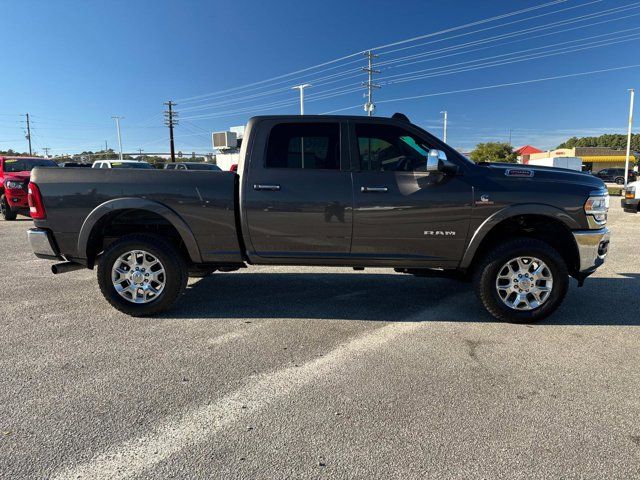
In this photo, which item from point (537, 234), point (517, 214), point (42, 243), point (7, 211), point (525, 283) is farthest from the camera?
point (7, 211)

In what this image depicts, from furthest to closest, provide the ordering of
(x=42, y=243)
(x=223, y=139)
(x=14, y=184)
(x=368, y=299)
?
(x=223, y=139) < (x=14, y=184) < (x=368, y=299) < (x=42, y=243)

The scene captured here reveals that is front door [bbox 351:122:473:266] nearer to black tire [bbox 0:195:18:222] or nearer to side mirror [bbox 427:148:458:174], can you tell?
side mirror [bbox 427:148:458:174]

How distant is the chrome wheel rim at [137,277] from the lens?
4.46m

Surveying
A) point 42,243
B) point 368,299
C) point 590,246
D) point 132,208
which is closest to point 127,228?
point 132,208

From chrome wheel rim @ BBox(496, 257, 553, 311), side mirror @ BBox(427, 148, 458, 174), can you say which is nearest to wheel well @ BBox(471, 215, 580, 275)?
chrome wheel rim @ BBox(496, 257, 553, 311)

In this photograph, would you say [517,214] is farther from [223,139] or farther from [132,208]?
[223,139]

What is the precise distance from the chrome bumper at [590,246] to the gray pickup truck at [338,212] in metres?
0.01

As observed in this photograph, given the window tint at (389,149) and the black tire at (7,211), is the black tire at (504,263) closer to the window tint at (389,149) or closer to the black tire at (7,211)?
the window tint at (389,149)

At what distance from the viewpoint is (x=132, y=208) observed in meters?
4.32

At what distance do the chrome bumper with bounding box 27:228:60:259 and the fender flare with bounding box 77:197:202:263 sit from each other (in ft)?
0.95

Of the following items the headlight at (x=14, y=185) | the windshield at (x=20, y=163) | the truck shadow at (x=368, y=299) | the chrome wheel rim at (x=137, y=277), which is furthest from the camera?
the windshield at (x=20, y=163)

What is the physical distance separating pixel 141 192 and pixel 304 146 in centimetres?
168

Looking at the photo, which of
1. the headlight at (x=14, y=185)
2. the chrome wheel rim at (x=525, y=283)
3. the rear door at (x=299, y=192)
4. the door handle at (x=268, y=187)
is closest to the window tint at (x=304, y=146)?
the rear door at (x=299, y=192)

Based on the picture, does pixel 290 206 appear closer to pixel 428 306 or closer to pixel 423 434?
pixel 428 306
